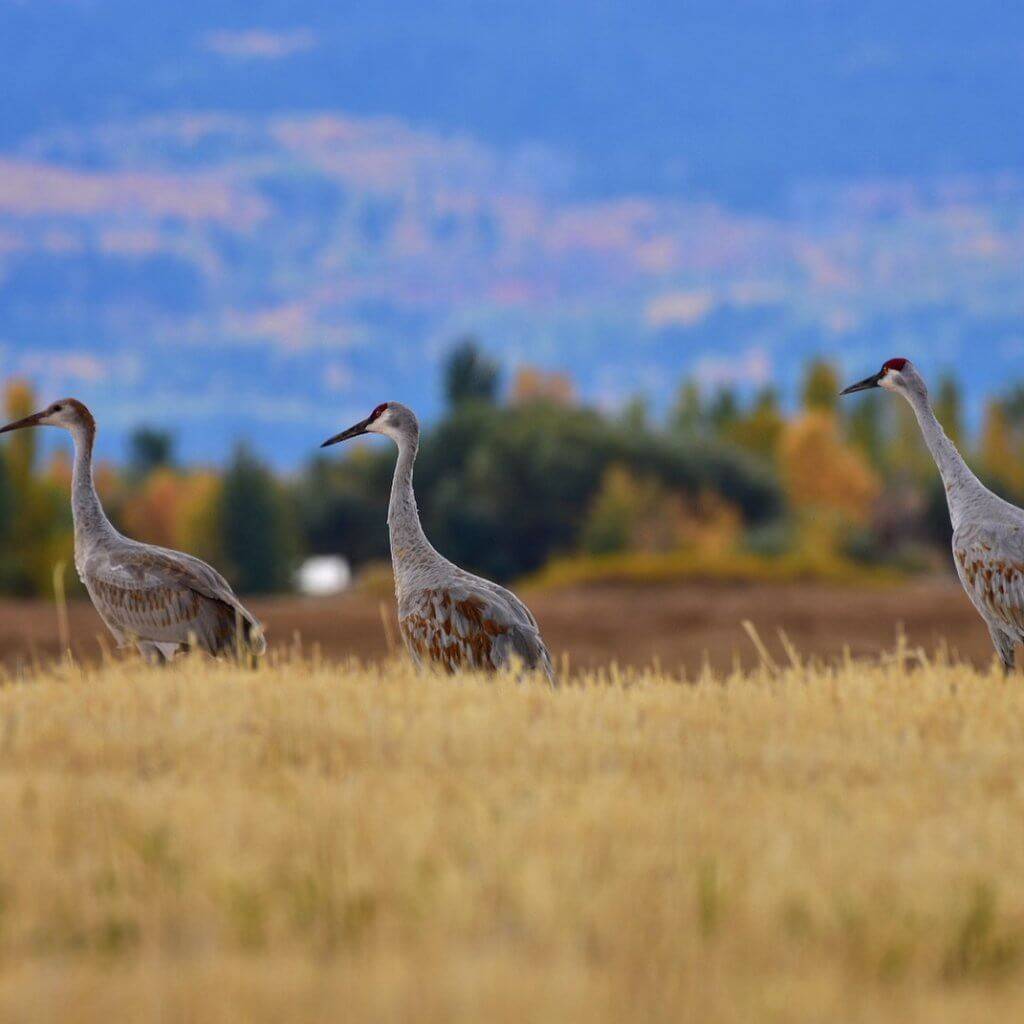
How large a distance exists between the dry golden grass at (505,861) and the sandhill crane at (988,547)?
2267 mm

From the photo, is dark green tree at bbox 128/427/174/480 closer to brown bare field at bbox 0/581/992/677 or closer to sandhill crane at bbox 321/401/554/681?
brown bare field at bbox 0/581/992/677

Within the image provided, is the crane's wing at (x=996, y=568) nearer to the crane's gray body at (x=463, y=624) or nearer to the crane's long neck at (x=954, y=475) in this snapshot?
the crane's long neck at (x=954, y=475)


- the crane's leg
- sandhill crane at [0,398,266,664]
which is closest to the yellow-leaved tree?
the crane's leg

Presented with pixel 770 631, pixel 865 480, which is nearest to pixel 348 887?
pixel 770 631

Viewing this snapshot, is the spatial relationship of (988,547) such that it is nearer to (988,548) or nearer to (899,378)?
(988,548)

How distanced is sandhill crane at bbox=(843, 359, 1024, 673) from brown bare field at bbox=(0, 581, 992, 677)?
10.0 metres

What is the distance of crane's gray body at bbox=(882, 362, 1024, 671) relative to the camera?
10.6 metres

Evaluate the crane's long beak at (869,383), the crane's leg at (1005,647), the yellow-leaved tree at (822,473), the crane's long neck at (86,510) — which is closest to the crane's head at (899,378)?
the crane's long beak at (869,383)

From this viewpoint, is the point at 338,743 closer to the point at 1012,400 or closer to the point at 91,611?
the point at 91,611

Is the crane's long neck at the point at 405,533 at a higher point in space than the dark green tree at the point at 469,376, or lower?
lower

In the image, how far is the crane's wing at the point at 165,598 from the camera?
10.9m

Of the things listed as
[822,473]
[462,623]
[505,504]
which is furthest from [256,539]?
[462,623]

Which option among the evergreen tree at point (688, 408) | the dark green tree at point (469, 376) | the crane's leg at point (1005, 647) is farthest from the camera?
the evergreen tree at point (688, 408)

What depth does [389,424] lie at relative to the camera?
38.4 feet
